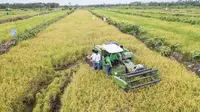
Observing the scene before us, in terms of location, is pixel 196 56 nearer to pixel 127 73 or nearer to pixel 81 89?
pixel 127 73

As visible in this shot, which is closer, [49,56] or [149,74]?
[149,74]

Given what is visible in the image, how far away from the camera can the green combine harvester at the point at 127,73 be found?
6.68 meters

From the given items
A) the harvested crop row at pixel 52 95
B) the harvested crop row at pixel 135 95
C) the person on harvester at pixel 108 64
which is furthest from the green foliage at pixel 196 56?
the harvested crop row at pixel 52 95

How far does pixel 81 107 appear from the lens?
19.3 ft

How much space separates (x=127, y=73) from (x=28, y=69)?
4392mm

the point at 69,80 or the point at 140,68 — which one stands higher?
the point at 140,68

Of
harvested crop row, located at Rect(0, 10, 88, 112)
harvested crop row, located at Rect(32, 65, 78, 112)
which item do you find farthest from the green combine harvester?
harvested crop row, located at Rect(0, 10, 88, 112)

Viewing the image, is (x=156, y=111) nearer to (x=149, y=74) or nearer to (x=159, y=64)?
(x=149, y=74)

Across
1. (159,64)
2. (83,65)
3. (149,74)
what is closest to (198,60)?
(159,64)

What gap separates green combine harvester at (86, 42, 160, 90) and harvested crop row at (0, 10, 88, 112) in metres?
2.64

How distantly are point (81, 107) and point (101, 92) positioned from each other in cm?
97

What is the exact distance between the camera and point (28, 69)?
913cm

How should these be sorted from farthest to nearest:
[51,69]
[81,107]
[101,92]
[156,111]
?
[51,69], [101,92], [81,107], [156,111]

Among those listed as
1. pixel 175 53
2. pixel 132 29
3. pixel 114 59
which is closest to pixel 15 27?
pixel 132 29
